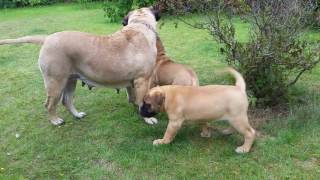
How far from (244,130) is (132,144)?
138 centimetres

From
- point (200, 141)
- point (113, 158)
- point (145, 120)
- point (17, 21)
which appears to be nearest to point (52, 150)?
point (113, 158)

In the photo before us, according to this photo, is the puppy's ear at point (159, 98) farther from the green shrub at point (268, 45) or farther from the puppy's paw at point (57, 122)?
the puppy's paw at point (57, 122)

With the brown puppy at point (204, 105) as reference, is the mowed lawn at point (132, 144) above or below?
below

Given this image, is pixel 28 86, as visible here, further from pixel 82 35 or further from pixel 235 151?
pixel 235 151

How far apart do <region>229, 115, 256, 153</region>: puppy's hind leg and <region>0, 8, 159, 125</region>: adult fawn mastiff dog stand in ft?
4.56

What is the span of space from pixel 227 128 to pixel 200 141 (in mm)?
432

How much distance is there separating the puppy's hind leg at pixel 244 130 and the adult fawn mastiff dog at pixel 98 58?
1.39 meters

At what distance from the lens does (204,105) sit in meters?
5.12

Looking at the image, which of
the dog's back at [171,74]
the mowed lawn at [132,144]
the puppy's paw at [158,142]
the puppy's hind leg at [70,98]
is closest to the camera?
the mowed lawn at [132,144]

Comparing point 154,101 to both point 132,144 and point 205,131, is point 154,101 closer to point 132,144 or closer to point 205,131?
point 132,144

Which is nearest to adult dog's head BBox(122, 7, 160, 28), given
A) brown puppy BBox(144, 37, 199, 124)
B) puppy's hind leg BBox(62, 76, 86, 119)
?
brown puppy BBox(144, 37, 199, 124)

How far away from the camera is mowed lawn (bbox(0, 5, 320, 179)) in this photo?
5.01 metres

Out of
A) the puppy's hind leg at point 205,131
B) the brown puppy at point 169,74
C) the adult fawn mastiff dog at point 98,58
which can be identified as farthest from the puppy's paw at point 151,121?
the puppy's hind leg at point 205,131

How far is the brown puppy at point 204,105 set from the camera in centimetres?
507
